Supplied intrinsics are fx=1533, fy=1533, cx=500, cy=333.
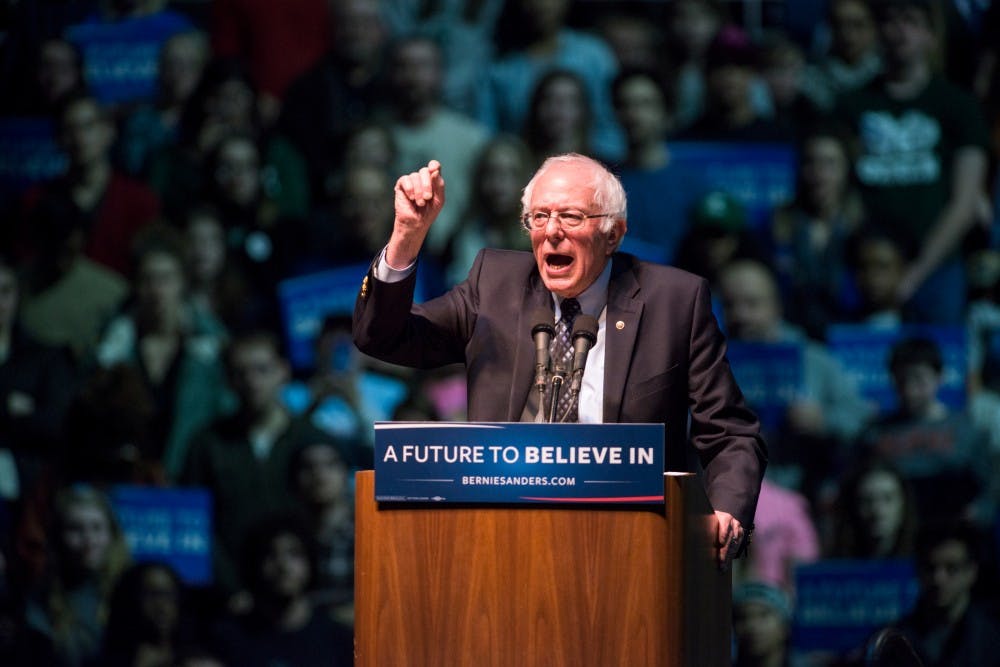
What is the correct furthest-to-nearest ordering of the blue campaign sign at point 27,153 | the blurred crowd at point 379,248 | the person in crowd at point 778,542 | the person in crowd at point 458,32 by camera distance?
the blue campaign sign at point 27,153 → the person in crowd at point 458,32 → the blurred crowd at point 379,248 → the person in crowd at point 778,542

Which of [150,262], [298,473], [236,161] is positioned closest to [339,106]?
[236,161]

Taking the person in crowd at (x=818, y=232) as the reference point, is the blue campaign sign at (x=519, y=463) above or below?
below

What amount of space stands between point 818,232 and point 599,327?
13.2ft

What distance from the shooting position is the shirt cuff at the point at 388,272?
274 cm

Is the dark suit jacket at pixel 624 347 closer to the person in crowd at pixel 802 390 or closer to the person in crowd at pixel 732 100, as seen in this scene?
the person in crowd at pixel 802 390

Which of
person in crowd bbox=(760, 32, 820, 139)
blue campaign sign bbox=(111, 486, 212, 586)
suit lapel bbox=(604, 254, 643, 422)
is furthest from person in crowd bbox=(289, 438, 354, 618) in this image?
suit lapel bbox=(604, 254, 643, 422)

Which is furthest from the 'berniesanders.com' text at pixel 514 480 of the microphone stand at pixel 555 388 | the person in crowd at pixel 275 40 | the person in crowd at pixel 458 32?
the person in crowd at pixel 275 40

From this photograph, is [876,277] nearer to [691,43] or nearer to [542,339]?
[691,43]

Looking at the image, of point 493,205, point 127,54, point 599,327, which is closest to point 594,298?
point 599,327

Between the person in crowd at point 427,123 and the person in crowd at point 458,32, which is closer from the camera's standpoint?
the person in crowd at point 427,123

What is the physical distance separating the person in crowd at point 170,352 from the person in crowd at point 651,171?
186 cm

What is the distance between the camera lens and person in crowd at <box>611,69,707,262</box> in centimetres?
654

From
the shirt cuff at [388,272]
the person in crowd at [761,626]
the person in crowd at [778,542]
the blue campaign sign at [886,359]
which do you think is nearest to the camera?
the shirt cuff at [388,272]

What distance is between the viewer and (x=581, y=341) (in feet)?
8.55
